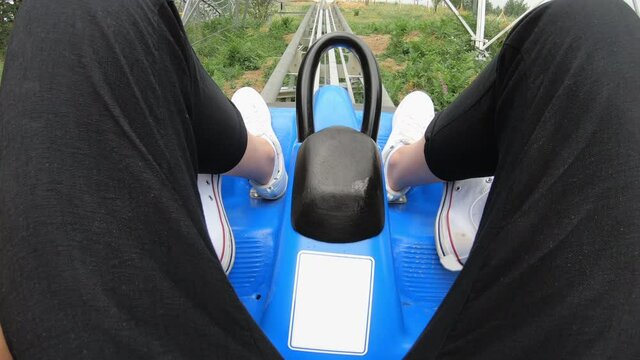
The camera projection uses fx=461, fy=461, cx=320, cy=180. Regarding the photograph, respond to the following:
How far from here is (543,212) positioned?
15.4 inches

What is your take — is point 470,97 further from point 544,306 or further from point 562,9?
point 544,306

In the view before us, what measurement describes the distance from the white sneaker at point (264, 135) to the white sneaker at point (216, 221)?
0.38ft

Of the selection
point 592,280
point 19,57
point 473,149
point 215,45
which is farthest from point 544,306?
point 215,45

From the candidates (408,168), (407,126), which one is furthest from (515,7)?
(408,168)

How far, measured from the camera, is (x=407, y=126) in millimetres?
932

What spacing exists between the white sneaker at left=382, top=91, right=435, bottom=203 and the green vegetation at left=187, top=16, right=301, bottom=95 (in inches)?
112

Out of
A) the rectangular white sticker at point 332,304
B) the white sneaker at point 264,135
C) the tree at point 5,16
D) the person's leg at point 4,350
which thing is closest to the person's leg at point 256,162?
the white sneaker at point 264,135

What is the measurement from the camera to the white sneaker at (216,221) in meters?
0.72

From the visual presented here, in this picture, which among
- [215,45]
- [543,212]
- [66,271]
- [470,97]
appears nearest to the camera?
[66,271]

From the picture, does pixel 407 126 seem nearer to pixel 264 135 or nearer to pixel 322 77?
pixel 264 135

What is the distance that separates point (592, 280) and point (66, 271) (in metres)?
0.36

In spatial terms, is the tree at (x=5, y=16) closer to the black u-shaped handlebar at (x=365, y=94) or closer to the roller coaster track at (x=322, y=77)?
the roller coaster track at (x=322, y=77)

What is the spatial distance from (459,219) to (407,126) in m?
0.24

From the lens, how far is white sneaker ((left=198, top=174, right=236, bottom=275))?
717 millimetres
